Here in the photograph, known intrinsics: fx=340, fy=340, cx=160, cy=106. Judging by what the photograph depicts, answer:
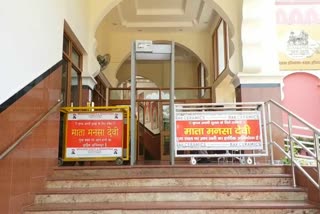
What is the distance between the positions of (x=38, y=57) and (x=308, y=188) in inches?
143

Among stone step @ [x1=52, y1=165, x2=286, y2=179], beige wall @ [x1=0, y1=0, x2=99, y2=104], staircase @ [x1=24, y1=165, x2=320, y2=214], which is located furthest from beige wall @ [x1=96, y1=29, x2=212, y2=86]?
staircase @ [x1=24, y1=165, x2=320, y2=214]

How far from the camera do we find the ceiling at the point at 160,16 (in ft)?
32.6

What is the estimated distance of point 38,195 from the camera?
157 inches

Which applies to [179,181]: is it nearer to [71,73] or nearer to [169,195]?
Result: [169,195]

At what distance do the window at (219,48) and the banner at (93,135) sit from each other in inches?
206

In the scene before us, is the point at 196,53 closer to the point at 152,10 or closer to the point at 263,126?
the point at 152,10

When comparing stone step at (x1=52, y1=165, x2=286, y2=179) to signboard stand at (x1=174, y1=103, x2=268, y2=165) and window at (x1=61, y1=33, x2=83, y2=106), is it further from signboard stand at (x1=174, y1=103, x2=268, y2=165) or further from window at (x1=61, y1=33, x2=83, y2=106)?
window at (x1=61, y1=33, x2=83, y2=106)

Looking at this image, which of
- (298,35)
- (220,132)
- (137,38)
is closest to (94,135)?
(220,132)

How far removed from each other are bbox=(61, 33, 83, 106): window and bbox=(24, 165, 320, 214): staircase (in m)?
1.88

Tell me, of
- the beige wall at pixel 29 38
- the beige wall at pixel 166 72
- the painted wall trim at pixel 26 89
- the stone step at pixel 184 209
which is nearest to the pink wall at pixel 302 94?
the beige wall at pixel 166 72

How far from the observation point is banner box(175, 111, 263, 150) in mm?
5363

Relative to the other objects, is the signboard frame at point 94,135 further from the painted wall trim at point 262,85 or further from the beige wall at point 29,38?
the painted wall trim at point 262,85

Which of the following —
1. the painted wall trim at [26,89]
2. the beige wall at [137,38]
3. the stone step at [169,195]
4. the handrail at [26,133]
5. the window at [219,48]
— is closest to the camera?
the handrail at [26,133]

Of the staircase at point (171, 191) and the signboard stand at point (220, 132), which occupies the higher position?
the signboard stand at point (220, 132)
